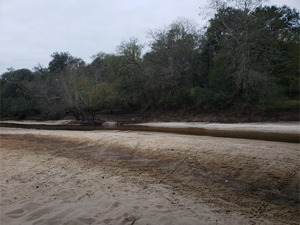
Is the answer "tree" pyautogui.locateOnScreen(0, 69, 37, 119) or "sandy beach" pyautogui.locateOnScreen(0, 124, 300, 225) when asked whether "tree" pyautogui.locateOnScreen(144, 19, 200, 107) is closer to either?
"sandy beach" pyautogui.locateOnScreen(0, 124, 300, 225)

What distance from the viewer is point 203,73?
25.4m

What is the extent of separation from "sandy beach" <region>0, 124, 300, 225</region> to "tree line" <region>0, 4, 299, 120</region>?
48.6 ft

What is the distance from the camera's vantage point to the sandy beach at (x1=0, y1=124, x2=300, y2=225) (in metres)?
2.81

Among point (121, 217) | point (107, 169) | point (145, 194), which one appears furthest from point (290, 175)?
point (107, 169)

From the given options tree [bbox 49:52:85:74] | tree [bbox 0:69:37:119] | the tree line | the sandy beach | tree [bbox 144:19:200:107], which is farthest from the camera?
tree [bbox 49:52:85:74]

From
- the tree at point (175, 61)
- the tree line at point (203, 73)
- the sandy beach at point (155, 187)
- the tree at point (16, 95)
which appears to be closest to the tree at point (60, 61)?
the tree at point (16, 95)

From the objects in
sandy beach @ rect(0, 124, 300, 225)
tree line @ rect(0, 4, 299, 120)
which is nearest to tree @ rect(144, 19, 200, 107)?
tree line @ rect(0, 4, 299, 120)

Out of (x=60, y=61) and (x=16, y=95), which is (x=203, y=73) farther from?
(x=16, y=95)

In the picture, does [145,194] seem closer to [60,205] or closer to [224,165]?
[60,205]

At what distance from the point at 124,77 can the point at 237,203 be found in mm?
26863

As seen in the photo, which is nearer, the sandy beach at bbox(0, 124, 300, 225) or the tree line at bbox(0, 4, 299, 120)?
the sandy beach at bbox(0, 124, 300, 225)

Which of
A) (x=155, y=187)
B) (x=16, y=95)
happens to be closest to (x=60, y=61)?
(x=16, y=95)

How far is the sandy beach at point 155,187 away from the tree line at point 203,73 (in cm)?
1481

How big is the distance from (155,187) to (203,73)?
2360 cm
